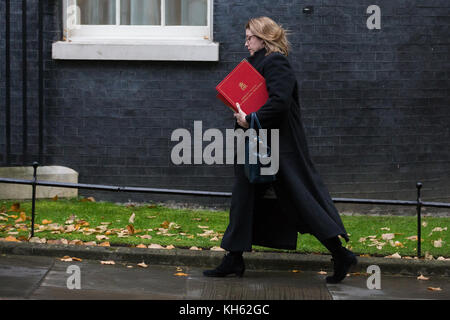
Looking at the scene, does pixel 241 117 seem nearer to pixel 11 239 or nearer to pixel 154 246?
pixel 154 246

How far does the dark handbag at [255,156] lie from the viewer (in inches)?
251

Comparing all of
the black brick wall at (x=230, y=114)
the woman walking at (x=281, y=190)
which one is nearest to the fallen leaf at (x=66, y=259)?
the woman walking at (x=281, y=190)

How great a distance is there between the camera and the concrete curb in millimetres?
7227

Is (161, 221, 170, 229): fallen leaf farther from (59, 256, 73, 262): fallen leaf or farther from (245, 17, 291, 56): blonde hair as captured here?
(245, 17, 291, 56): blonde hair

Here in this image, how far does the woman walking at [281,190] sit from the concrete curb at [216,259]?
1.84 ft

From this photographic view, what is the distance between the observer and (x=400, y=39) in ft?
34.0

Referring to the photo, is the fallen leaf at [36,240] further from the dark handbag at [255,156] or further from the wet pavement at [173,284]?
the dark handbag at [255,156]

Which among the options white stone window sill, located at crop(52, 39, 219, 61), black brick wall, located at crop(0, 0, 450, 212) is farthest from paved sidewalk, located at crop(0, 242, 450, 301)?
white stone window sill, located at crop(52, 39, 219, 61)

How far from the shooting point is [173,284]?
662cm

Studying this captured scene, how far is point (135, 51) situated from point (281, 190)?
167 inches

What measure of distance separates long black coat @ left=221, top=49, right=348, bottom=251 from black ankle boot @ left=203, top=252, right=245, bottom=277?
0.18 m

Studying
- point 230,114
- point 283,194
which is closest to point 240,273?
point 283,194

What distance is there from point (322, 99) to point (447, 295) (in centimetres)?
431

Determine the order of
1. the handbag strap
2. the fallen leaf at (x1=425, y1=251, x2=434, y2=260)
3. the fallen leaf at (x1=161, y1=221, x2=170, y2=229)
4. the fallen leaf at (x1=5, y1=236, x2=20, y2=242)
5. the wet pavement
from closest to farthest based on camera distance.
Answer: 1. the wet pavement
2. the handbag strap
3. the fallen leaf at (x1=425, y1=251, x2=434, y2=260)
4. the fallen leaf at (x1=5, y1=236, x2=20, y2=242)
5. the fallen leaf at (x1=161, y1=221, x2=170, y2=229)
